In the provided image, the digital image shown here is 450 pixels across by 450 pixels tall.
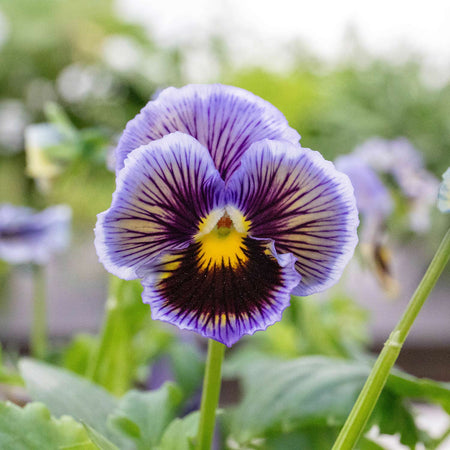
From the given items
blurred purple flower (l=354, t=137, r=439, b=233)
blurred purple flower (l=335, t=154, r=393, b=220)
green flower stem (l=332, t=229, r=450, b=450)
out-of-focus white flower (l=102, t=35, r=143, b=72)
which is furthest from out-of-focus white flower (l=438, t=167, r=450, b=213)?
out-of-focus white flower (l=102, t=35, r=143, b=72)

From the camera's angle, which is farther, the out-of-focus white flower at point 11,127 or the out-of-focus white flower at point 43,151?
the out-of-focus white flower at point 11,127

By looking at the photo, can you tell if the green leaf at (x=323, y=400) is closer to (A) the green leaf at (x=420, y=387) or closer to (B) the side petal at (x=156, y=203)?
(A) the green leaf at (x=420, y=387)

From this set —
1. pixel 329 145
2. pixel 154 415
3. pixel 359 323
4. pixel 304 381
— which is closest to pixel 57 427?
pixel 154 415

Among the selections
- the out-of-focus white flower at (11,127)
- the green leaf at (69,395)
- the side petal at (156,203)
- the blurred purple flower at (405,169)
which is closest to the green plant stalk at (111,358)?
the green leaf at (69,395)

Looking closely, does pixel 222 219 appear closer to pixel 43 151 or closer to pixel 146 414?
pixel 146 414

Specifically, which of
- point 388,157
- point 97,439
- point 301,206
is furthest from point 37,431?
point 388,157

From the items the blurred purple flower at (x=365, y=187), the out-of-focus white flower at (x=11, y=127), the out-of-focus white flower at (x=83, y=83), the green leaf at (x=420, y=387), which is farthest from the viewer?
the out-of-focus white flower at (x=83, y=83)

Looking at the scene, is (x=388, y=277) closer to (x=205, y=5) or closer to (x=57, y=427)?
(x=57, y=427)
